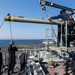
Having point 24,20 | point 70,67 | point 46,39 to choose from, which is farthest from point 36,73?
point 46,39

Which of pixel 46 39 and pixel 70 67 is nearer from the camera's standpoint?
pixel 70 67

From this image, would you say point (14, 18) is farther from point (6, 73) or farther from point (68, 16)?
point (6, 73)

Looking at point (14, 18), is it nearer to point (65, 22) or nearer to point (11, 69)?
point (65, 22)

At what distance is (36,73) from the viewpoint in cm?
809

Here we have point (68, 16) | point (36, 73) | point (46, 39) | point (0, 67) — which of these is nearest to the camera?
point (36, 73)

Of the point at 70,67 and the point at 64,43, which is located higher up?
the point at 64,43

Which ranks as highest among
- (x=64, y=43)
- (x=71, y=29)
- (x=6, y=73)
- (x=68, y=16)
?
(x=68, y=16)

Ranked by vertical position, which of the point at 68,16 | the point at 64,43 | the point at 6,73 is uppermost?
the point at 68,16

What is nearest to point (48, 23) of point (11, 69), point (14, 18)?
point (14, 18)

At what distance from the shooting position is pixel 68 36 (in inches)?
373

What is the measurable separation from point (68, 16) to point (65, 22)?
443 mm

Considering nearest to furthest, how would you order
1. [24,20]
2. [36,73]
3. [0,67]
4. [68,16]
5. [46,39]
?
[36,73] < [24,20] < [68,16] < [0,67] < [46,39]

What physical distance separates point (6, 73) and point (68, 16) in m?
5.01

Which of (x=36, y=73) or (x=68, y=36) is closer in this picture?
(x=36, y=73)
